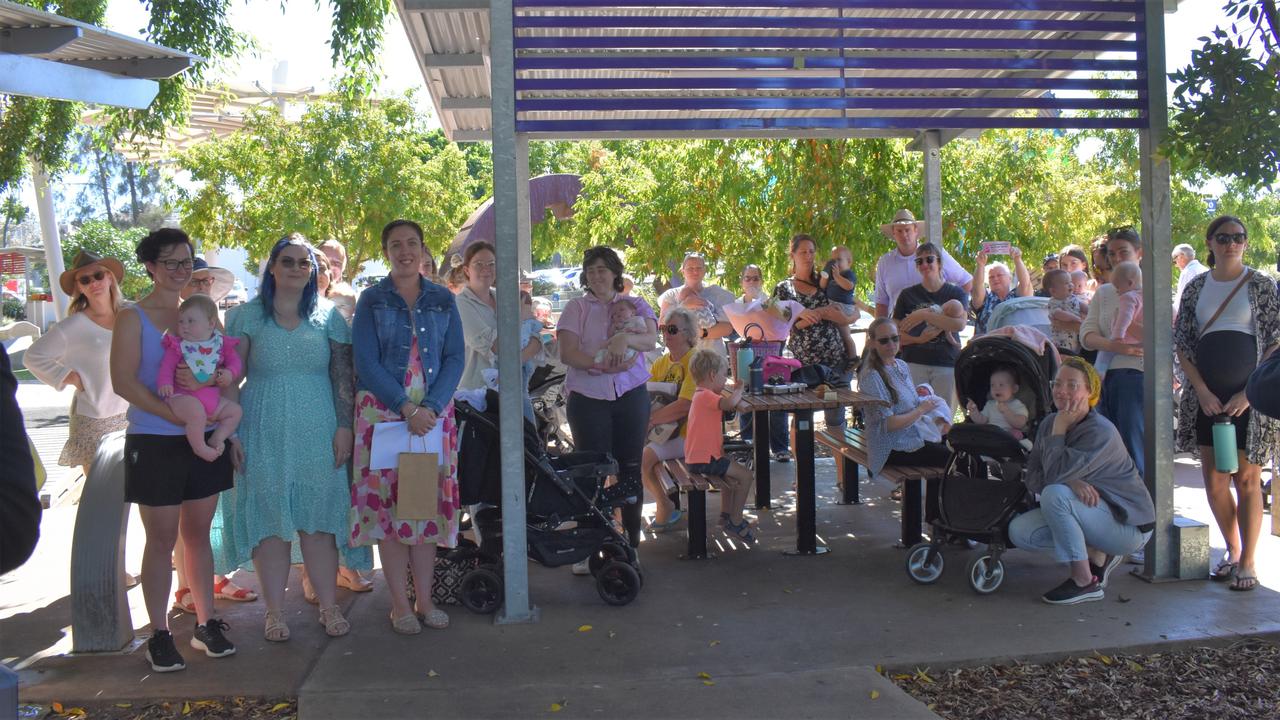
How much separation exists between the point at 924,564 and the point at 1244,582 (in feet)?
5.12

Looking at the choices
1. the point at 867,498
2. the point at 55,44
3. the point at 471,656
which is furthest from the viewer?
the point at 867,498

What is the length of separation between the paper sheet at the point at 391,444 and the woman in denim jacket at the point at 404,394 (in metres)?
0.05

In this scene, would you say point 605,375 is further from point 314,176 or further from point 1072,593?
point 314,176

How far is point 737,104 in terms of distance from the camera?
215 inches

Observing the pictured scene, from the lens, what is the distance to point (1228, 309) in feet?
19.0

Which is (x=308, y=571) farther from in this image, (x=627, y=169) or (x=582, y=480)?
(x=627, y=169)

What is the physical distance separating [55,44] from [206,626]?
2577 millimetres

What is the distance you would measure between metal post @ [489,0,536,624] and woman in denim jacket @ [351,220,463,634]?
0.24 m

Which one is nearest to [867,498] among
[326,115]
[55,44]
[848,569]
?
[848,569]

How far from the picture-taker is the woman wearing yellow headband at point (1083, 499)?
17.8 ft

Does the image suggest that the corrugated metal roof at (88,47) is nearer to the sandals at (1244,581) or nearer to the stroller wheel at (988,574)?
the stroller wheel at (988,574)

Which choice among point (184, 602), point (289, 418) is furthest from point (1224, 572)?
point (184, 602)

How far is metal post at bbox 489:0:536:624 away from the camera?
5.15m

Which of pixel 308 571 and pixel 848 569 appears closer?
pixel 308 571
